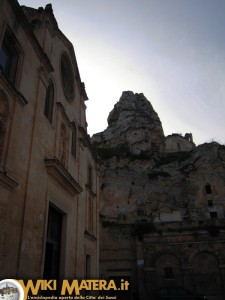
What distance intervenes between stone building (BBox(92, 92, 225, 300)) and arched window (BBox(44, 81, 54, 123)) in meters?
16.4

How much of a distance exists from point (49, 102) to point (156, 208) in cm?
2881

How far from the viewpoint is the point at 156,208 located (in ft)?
121

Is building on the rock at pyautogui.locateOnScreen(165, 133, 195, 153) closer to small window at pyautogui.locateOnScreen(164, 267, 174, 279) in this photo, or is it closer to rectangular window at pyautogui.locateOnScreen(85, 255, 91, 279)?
small window at pyautogui.locateOnScreen(164, 267, 174, 279)

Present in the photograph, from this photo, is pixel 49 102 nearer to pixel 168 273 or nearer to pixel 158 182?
pixel 168 273

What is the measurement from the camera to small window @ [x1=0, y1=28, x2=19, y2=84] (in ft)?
26.2

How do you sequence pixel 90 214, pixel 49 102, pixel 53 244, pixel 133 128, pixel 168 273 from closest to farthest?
1. pixel 53 244
2. pixel 49 102
3. pixel 90 214
4. pixel 168 273
5. pixel 133 128

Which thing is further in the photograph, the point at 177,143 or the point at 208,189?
the point at 177,143

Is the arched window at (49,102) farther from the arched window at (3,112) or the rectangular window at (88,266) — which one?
the rectangular window at (88,266)

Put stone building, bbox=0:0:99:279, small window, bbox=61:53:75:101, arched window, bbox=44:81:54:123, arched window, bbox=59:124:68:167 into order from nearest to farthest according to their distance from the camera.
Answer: stone building, bbox=0:0:99:279, arched window, bbox=44:81:54:123, arched window, bbox=59:124:68:167, small window, bbox=61:53:75:101

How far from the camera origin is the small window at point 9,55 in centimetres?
798

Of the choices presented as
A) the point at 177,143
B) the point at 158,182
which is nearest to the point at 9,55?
the point at 158,182

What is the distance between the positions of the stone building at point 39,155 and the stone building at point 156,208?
1323 cm

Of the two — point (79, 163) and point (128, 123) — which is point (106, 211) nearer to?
point (128, 123)

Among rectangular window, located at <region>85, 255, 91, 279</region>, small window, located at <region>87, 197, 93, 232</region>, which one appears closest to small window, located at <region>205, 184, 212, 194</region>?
small window, located at <region>87, 197, 93, 232</region>
